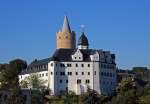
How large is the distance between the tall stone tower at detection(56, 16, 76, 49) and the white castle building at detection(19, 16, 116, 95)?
24.3 ft

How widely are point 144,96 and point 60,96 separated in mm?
23139

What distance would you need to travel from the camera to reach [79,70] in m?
125

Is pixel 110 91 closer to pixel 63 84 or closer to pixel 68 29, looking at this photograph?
pixel 63 84

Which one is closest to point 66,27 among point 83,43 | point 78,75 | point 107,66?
point 83,43

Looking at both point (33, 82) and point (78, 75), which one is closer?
point (33, 82)

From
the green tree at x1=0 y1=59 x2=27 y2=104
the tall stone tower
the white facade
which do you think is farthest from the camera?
the tall stone tower

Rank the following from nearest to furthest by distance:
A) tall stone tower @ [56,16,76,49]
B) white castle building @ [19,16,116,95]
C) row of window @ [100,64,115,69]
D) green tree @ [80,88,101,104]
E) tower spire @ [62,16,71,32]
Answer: green tree @ [80,88,101,104] → white castle building @ [19,16,116,95] → row of window @ [100,64,115,69] → tall stone tower @ [56,16,76,49] → tower spire @ [62,16,71,32]

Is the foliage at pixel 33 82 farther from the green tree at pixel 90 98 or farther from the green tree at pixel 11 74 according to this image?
the green tree at pixel 90 98

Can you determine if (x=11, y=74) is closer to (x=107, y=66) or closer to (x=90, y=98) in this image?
(x=107, y=66)

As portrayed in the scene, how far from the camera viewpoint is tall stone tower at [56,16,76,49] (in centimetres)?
13725

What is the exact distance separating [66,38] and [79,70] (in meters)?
15.2

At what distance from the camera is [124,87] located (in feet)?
371

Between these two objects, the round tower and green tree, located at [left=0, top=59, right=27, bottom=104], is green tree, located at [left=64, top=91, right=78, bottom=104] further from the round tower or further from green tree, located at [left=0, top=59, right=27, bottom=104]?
the round tower

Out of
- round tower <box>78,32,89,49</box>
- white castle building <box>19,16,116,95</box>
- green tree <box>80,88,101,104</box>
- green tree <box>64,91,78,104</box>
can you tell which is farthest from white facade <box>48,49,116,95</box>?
green tree <box>80,88,101,104</box>
